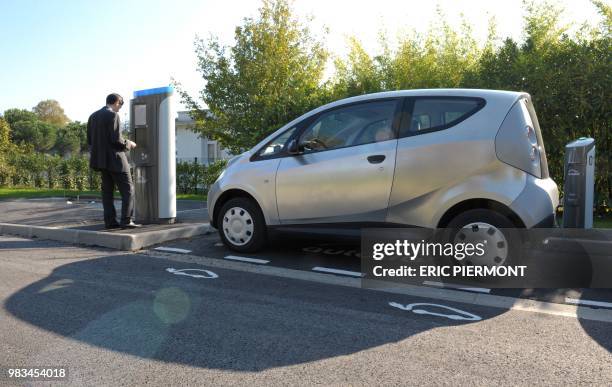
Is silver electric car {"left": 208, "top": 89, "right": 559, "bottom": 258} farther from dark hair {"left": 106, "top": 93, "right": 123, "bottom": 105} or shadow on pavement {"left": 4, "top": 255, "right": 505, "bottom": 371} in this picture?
dark hair {"left": 106, "top": 93, "right": 123, "bottom": 105}

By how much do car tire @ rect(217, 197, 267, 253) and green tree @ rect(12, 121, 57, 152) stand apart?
245ft

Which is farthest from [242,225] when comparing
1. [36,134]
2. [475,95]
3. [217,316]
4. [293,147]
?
[36,134]

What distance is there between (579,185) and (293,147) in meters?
3.64

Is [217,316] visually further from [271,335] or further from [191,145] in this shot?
[191,145]

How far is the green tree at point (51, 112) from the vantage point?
295 ft

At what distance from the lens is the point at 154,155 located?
24.6 ft

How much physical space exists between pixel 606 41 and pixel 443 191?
6170 mm

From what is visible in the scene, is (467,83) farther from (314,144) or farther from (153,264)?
(153,264)

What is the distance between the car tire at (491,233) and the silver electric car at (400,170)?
1 centimetres

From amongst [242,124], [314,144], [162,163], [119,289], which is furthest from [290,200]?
[242,124]

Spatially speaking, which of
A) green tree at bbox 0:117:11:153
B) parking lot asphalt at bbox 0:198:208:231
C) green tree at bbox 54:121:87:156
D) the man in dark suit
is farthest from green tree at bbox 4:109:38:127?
the man in dark suit

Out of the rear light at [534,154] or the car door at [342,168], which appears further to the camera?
the car door at [342,168]

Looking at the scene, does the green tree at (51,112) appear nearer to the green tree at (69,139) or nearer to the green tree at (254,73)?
the green tree at (69,139)

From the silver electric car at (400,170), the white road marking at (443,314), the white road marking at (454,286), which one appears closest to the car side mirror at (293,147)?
the silver electric car at (400,170)
